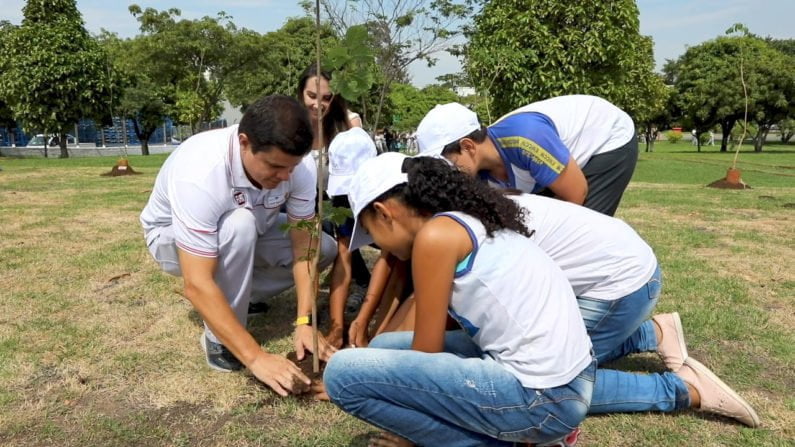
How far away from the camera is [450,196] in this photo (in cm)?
188

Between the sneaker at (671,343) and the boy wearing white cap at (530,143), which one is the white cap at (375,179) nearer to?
the boy wearing white cap at (530,143)

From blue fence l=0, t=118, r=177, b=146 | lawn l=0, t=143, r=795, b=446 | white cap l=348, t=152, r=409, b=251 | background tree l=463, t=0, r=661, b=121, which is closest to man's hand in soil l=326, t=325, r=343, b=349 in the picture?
lawn l=0, t=143, r=795, b=446

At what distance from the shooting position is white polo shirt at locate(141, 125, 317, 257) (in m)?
2.60

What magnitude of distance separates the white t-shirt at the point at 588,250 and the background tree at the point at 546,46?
445 inches

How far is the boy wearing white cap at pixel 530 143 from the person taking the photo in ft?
8.77

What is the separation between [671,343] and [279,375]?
1.66 metres

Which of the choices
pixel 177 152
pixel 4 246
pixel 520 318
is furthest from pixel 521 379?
pixel 4 246

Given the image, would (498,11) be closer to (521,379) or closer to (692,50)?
(521,379)

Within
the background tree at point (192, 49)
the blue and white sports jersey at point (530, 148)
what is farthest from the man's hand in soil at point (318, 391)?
the background tree at point (192, 49)

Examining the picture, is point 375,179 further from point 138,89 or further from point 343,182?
point 138,89

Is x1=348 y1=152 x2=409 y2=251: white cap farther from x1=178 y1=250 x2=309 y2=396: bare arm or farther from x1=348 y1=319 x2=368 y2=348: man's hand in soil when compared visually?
x1=348 y1=319 x2=368 y2=348: man's hand in soil

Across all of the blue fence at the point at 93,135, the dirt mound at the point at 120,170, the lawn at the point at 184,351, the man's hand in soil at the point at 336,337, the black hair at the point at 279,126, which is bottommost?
the lawn at the point at 184,351

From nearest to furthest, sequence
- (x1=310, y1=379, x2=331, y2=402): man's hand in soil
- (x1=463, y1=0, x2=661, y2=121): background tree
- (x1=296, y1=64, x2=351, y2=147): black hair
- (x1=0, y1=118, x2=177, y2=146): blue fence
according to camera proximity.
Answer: (x1=310, y1=379, x2=331, y2=402): man's hand in soil < (x1=296, y1=64, x2=351, y2=147): black hair < (x1=463, y1=0, x2=661, y2=121): background tree < (x1=0, y1=118, x2=177, y2=146): blue fence

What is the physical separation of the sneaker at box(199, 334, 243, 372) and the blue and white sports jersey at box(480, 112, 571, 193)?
1556 mm
